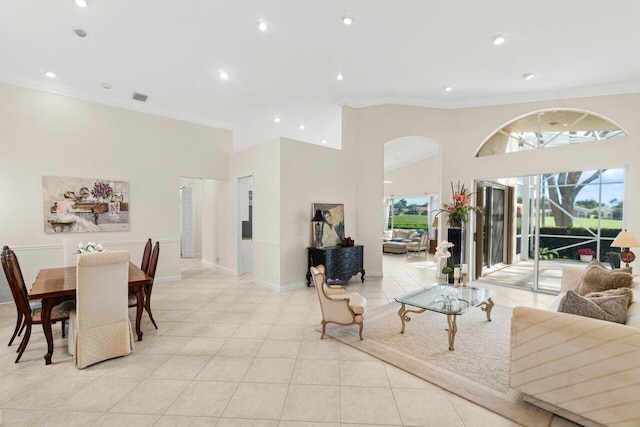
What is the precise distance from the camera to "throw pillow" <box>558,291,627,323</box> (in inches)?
84.8

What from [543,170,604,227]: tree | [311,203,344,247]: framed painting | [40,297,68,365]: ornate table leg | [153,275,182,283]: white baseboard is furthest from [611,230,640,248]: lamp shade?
[153,275,182,283]: white baseboard

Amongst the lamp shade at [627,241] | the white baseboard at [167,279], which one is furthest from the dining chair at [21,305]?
the lamp shade at [627,241]

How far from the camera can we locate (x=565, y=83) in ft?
16.5

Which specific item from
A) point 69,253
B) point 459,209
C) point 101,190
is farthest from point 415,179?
point 69,253

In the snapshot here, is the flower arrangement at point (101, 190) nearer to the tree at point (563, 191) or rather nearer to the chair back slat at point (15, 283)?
the chair back slat at point (15, 283)

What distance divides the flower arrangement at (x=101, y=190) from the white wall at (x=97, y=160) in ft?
0.59

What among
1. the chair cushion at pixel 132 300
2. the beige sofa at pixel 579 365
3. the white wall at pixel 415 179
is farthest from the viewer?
the white wall at pixel 415 179

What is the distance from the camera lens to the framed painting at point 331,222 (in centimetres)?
581

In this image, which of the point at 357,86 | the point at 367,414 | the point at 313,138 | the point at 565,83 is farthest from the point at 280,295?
the point at 565,83

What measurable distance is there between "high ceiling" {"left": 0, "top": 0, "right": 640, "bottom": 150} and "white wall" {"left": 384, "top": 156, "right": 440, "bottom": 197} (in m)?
4.80

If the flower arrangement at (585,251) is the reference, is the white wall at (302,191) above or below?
above

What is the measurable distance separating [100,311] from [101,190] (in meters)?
3.45

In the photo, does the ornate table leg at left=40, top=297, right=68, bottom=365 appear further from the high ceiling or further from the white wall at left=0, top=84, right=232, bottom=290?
the high ceiling

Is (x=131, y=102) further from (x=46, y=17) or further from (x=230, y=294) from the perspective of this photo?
(x=230, y=294)
